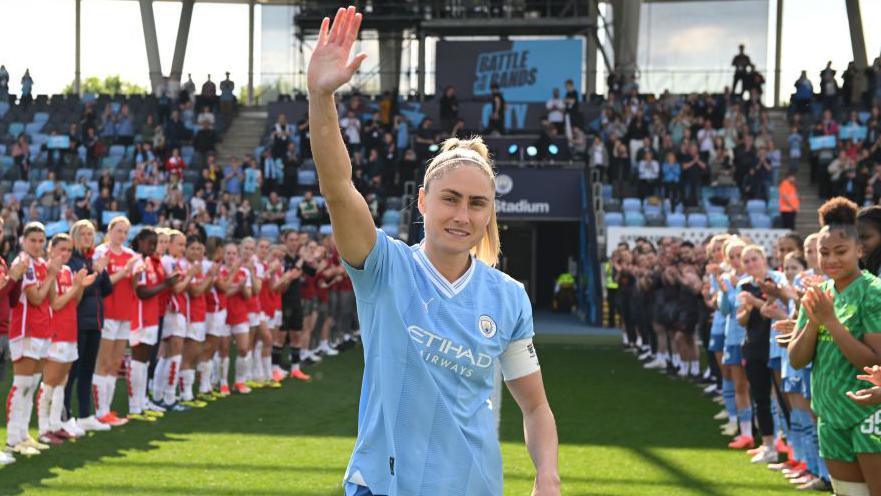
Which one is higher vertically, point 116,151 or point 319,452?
point 116,151

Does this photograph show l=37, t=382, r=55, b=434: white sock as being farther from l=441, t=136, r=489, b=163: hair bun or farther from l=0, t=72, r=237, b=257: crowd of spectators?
l=0, t=72, r=237, b=257: crowd of spectators

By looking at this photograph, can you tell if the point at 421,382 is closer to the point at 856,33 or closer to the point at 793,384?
the point at 793,384

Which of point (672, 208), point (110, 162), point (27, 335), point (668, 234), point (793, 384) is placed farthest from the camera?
point (110, 162)

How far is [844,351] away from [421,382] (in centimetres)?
290

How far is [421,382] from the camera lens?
3.01 meters

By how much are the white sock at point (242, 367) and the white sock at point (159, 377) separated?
1.92 meters

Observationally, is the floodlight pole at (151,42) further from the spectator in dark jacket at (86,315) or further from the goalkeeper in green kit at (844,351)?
the goalkeeper in green kit at (844,351)

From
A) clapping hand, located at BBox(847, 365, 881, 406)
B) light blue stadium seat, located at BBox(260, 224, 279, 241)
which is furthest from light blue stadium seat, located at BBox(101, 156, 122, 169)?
clapping hand, located at BBox(847, 365, 881, 406)

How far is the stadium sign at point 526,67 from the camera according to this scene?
31.4 meters

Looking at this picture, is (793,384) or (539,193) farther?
(539,193)

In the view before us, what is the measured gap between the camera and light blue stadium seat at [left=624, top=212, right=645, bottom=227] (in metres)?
24.6

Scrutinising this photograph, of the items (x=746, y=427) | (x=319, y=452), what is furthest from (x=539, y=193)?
(x=319, y=452)

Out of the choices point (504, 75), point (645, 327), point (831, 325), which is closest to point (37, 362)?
point (831, 325)

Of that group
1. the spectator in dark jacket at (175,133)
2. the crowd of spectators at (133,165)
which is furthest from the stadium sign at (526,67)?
the spectator in dark jacket at (175,133)
